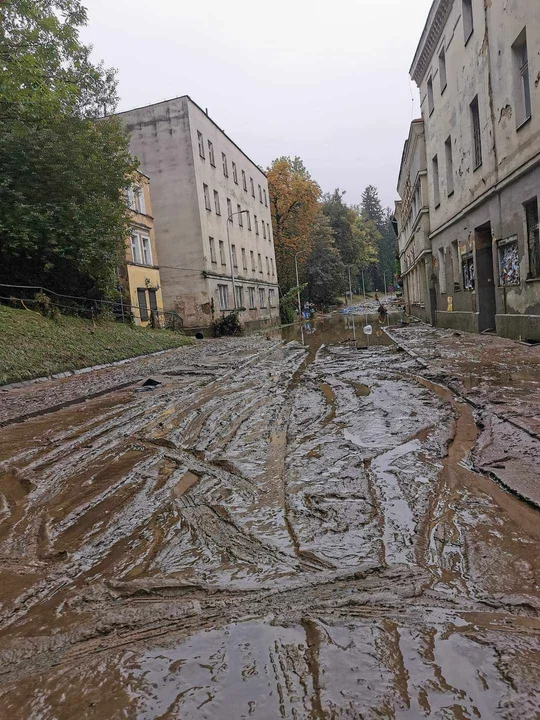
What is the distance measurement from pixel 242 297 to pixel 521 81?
29049mm

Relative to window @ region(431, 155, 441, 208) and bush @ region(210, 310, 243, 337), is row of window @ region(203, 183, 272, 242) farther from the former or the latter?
window @ region(431, 155, 441, 208)

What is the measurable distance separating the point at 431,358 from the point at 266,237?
40779 mm

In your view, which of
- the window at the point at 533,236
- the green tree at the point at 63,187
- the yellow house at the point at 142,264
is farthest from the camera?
the yellow house at the point at 142,264

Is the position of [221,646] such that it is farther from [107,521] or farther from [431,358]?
[431,358]

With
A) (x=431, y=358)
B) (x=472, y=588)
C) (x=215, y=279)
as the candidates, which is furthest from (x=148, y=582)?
(x=215, y=279)

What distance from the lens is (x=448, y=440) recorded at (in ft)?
17.3

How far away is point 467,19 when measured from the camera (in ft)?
55.4

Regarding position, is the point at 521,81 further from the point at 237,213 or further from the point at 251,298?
the point at 251,298

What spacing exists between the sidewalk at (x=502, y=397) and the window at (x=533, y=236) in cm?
194

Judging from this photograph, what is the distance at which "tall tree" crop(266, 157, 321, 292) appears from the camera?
56.1 metres

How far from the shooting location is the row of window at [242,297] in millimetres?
36491

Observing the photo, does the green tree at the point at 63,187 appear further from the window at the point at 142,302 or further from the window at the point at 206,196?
the window at the point at 206,196

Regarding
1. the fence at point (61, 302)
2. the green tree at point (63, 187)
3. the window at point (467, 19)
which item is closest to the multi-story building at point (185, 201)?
the fence at point (61, 302)

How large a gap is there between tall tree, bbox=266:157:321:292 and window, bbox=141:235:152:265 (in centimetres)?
2932
